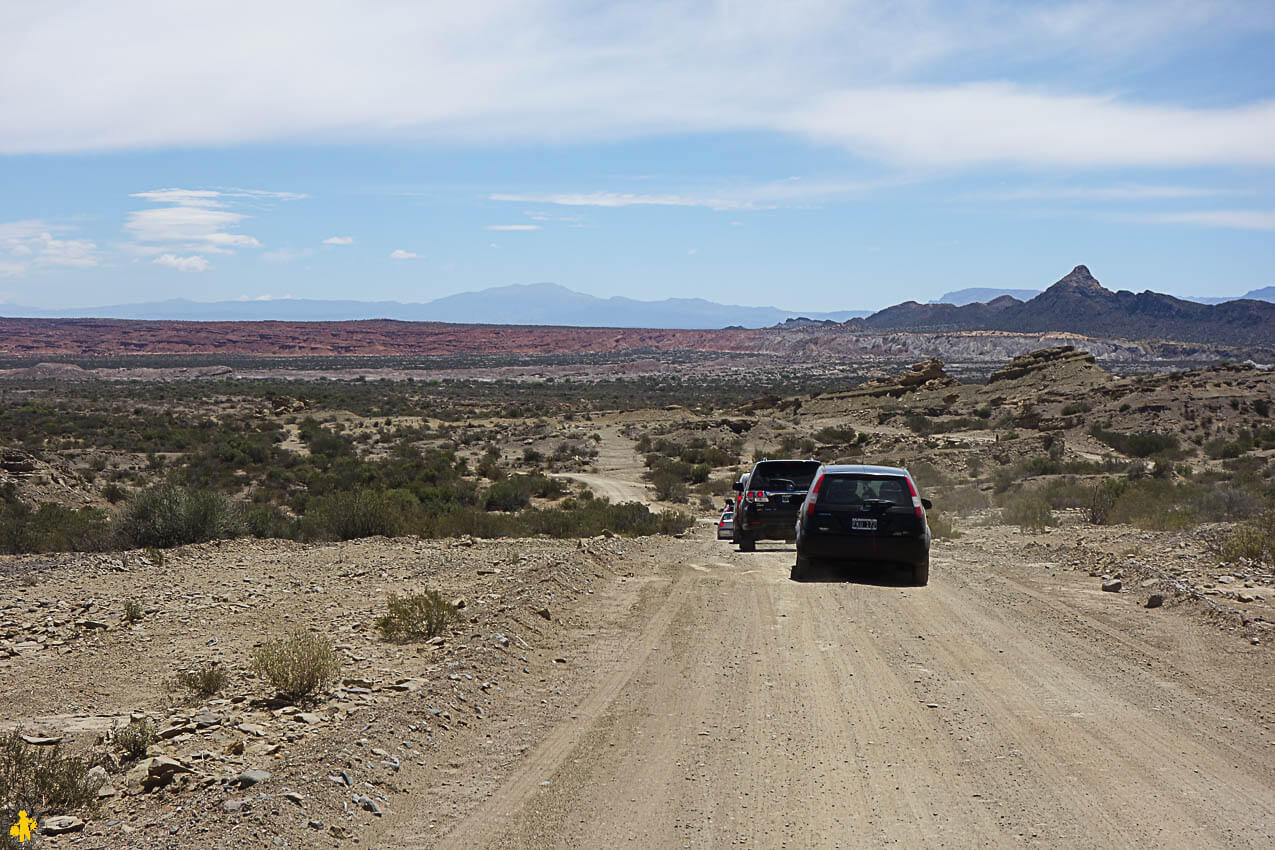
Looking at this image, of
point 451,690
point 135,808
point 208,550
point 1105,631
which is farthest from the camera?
point 208,550

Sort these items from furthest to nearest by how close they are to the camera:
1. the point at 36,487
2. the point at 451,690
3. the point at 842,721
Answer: the point at 36,487
the point at 451,690
the point at 842,721

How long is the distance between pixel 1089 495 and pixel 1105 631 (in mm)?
16086

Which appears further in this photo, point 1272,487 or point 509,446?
point 509,446

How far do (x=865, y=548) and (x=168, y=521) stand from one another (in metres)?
11.9

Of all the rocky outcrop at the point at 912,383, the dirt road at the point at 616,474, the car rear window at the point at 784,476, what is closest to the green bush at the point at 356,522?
the car rear window at the point at 784,476

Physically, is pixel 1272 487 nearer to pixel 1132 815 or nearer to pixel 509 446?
pixel 1132 815

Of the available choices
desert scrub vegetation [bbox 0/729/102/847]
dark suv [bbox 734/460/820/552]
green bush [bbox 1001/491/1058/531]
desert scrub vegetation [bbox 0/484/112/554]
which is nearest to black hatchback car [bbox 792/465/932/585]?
dark suv [bbox 734/460/820/552]

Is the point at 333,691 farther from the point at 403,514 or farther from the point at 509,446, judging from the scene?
the point at 509,446

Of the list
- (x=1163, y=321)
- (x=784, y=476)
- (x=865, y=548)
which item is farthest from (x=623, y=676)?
(x=1163, y=321)

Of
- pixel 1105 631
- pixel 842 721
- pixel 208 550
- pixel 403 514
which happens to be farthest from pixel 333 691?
pixel 403 514

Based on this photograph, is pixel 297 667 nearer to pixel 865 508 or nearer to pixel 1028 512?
pixel 865 508

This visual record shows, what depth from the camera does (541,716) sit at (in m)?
8.23

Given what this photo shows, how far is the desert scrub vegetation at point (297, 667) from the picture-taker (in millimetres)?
8141

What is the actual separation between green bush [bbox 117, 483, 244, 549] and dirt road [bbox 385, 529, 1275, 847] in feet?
32.3
